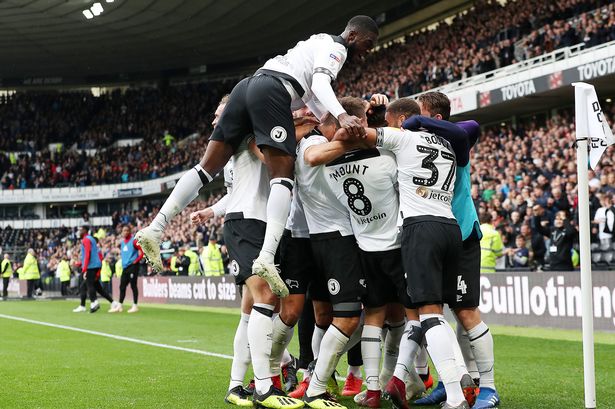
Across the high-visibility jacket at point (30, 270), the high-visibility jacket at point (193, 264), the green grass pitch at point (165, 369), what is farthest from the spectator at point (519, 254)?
the high-visibility jacket at point (30, 270)

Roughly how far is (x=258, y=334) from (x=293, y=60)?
1.86 meters

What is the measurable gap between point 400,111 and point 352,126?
84cm

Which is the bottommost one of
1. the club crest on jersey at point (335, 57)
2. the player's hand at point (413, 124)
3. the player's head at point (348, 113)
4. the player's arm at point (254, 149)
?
the player's arm at point (254, 149)

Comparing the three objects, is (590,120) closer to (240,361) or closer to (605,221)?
(240,361)

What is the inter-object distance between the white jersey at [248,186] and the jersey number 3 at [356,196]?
0.58m

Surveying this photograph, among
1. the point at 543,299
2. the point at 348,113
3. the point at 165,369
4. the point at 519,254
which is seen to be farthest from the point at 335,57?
the point at 519,254

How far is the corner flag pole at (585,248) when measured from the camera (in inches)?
192

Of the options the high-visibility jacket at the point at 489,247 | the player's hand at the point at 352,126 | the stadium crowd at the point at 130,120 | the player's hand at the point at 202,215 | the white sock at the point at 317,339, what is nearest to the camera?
the player's hand at the point at 352,126

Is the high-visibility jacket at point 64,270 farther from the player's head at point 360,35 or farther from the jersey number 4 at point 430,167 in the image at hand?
the jersey number 4 at point 430,167

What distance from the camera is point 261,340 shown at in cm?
596

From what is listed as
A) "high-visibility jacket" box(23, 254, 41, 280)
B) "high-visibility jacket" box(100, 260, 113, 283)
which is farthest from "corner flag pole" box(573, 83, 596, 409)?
"high-visibility jacket" box(23, 254, 41, 280)

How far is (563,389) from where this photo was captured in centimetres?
715

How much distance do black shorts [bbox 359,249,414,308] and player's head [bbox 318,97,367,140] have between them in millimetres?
883

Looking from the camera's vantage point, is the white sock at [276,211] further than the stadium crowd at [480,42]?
No
